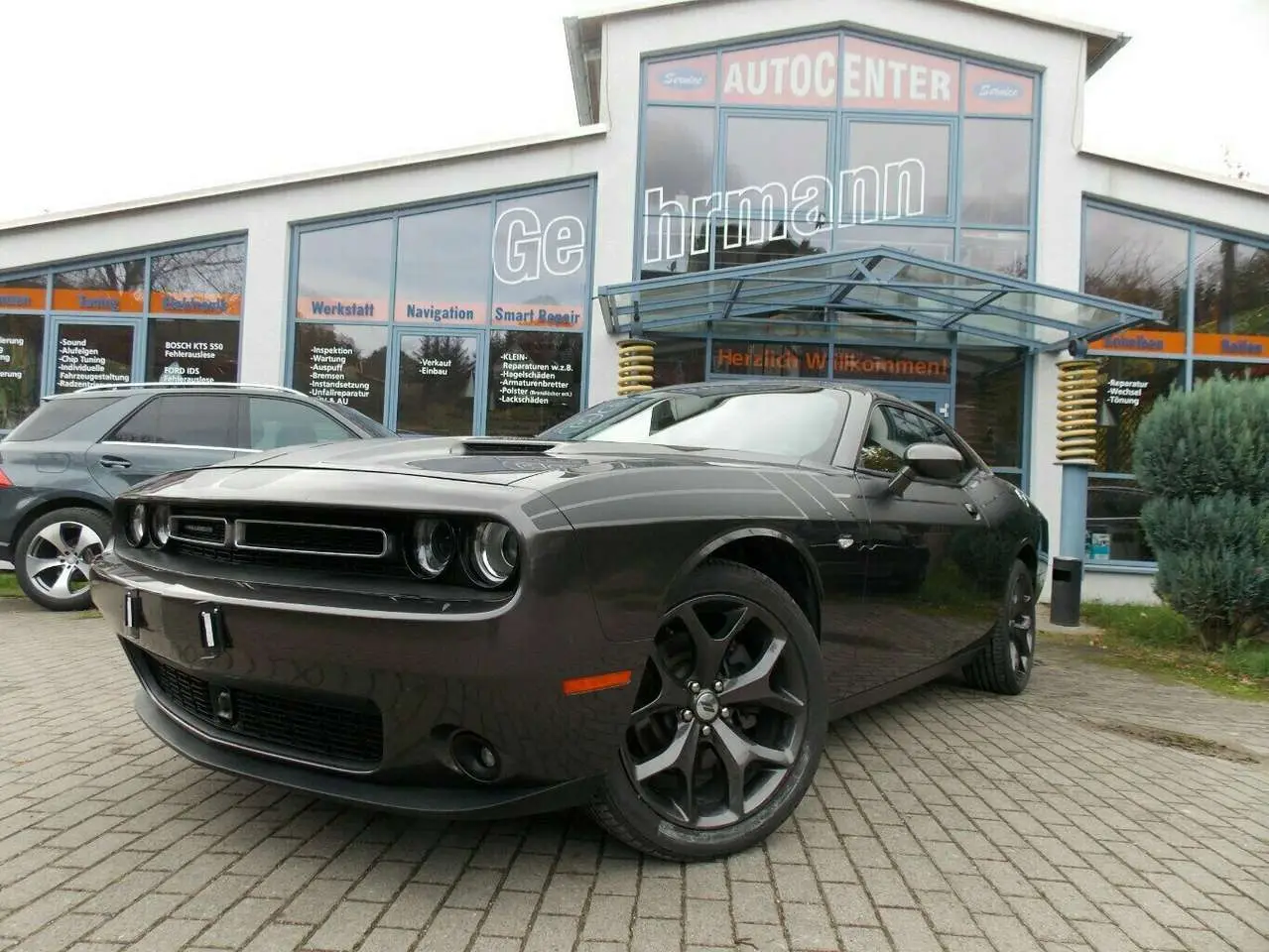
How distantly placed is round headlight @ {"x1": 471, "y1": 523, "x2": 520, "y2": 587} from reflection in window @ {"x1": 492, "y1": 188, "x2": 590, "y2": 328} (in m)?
8.43

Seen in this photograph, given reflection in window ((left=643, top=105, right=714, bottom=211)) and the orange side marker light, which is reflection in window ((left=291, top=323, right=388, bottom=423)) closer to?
reflection in window ((left=643, top=105, right=714, bottom=211))

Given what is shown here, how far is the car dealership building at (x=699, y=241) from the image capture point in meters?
10.1

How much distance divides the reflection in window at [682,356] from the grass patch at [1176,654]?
16.1 feet

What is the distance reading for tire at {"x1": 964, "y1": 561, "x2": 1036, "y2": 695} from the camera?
14.8 feet

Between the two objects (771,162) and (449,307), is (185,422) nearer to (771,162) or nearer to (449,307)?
(449,307)

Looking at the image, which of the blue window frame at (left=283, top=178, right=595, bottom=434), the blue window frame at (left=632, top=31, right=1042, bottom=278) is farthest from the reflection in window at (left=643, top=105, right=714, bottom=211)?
the blue window frame at (left=283, top=178, right=595, bottom=434)

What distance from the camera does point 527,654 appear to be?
73.3 inches

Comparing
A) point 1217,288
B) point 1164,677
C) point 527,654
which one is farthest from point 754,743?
point 1217,288

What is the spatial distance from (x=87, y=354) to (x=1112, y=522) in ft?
40.7

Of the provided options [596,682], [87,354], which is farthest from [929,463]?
[87,354]

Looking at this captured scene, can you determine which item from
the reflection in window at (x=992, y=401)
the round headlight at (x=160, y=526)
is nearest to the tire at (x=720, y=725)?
the round headlight at (x=160, y=526)

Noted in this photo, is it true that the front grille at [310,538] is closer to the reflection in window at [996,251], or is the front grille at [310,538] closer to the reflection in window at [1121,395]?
the reflection in window at [996,251]

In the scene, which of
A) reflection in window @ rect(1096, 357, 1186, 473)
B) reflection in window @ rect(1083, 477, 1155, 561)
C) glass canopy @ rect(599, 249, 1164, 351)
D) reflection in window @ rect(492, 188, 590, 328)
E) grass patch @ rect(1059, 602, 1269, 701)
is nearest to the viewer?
grass patch @ rect(1059, 602, 1269, 701)

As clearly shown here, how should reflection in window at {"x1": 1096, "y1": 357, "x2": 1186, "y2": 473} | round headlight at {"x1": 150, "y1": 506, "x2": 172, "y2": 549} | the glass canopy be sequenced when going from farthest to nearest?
1. reflection in window at {"x1": 1096, "y1": 357, "x2": 1186, "y2": 473}
2. the glass canopy
3. round headlight at {"x1": 150, "y1": 506, "x2": 172, "y2": 549}
